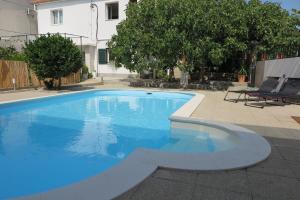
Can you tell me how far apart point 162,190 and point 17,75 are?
14.6m

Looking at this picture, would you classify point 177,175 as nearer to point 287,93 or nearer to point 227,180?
point 227,180

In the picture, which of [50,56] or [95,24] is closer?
[50,56]

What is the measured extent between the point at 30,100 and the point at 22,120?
7.99ft

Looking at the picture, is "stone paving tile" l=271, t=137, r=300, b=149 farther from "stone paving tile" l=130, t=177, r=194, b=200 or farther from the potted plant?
the potted plant

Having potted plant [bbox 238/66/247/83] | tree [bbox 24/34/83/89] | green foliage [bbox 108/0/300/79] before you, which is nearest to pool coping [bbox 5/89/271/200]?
green foliage [bbox 108/0/300/79]

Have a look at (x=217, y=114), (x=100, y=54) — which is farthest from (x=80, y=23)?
(x=217, y=114)

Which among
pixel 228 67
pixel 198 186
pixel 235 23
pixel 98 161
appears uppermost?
pixel 235 23

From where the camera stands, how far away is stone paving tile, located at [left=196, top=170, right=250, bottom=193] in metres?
3.43

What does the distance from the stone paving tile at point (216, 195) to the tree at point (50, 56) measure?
42.7 ft

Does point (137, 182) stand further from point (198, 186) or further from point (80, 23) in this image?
point (80, 23)

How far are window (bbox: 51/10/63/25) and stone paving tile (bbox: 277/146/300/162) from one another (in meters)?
25.7

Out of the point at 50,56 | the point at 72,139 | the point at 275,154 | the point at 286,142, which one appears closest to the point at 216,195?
the point at 275,154

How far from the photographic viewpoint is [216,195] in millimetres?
3209

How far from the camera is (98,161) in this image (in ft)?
19.9
